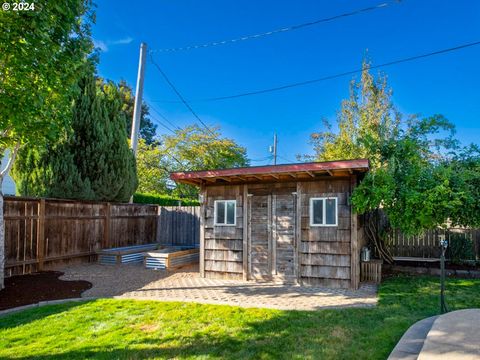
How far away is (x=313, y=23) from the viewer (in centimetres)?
917

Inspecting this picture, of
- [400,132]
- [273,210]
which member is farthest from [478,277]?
[273,210]

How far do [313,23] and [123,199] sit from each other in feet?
28.2

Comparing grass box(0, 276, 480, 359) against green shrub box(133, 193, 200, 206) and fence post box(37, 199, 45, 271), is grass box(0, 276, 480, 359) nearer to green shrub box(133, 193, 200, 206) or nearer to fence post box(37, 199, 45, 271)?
fence post box(37, 199, 45, 271)

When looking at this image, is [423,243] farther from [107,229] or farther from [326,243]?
[107,229]

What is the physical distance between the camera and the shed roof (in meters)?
5.79

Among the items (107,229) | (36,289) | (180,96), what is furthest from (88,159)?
(180,96)

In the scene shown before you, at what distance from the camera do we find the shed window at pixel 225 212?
7.20m

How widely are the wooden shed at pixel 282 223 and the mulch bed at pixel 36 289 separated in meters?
2.74

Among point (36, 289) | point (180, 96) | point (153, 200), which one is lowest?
point (36, 289)

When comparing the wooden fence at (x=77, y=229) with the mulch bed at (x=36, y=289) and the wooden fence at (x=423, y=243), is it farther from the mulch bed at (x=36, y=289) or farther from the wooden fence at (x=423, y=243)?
the wooden fence at (x=423, y=243)

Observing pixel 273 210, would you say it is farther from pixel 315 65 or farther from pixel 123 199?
pixel 315 65

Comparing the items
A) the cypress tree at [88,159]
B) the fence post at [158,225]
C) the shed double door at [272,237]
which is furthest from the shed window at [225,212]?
the fence post at [158,225]

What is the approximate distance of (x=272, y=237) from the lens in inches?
269

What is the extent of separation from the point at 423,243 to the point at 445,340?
→ 20.9 feet
